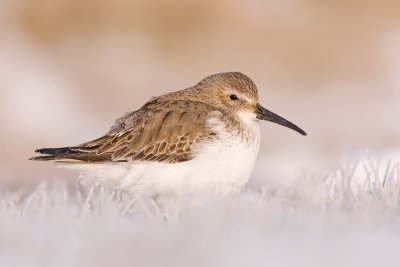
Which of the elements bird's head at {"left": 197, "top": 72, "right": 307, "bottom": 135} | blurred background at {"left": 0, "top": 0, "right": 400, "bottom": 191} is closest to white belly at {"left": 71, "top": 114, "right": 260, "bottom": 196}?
bird's head at {"left": 197, "top": 72, "right": 307, "bottom": 135}

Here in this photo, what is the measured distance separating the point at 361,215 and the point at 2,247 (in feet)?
5.65

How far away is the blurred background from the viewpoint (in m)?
18.5

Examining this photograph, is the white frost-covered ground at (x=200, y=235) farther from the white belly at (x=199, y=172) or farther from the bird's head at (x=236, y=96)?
the bird's head at (x=236, y=96)

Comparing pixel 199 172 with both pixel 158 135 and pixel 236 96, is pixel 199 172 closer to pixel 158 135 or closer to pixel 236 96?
pixel 158 135

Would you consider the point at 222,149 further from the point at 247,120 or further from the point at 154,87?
the point at 154,87

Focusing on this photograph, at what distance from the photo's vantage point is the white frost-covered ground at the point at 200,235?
3.90 m

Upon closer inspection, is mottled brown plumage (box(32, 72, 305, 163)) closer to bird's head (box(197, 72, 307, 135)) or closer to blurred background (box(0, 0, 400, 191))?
bird's head (box(197, 72, 307, 135))

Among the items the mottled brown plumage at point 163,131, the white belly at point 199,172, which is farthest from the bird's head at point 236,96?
the white belly at point 199,172

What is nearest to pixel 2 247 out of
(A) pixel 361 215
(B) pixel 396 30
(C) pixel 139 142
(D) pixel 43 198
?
(D) pixel 43 198

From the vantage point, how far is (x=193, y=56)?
18.5 m

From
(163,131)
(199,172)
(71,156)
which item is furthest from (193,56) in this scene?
(199,172)

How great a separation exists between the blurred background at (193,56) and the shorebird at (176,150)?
10.3 metres

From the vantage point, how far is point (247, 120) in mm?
7801

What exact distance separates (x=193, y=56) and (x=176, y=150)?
37.3ft
